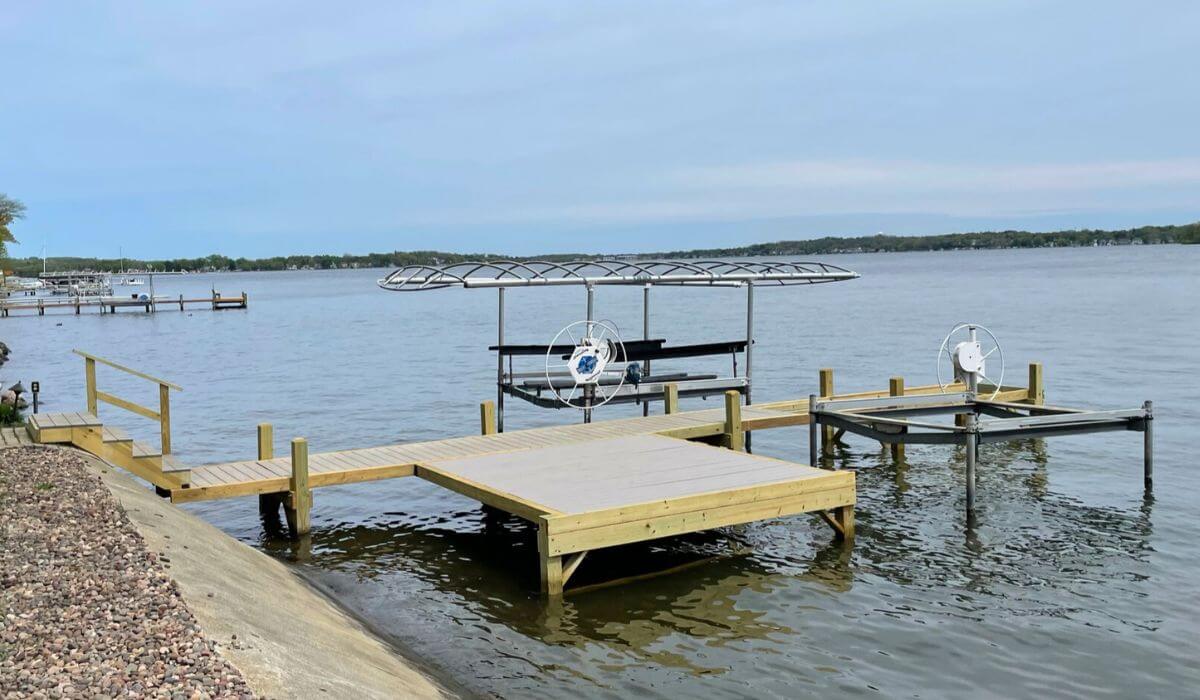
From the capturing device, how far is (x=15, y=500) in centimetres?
896

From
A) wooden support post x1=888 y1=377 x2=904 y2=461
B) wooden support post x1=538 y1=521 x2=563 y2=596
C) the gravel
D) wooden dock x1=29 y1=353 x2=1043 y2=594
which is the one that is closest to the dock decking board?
wooden dock x1=29 y1=353 x2=1043 y2=594

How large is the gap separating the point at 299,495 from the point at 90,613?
651cm

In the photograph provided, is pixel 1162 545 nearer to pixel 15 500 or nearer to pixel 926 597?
pixel 926 597

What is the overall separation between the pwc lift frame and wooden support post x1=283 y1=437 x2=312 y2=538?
742cm

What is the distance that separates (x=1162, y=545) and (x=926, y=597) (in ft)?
13.2

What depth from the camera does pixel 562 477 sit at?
39.0 ft

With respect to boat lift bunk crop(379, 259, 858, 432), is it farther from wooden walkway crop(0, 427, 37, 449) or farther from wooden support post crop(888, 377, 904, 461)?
wooden walkway crop(0, 427, 37, 449)

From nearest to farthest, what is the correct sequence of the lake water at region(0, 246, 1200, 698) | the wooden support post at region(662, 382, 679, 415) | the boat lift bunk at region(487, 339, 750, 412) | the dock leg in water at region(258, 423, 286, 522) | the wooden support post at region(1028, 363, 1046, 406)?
the lake water at region(0, 246, 1200, 698) < the dock leg in water at region(258, 423, 286, 522) < the wooden support post at region(662, 382, 679, 415) < the boat lift bunk at region(487, 339, 750, 412) < the wooden support post at region(1028, 363, 1046, 406)

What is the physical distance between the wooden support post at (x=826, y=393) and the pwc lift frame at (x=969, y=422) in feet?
5.25

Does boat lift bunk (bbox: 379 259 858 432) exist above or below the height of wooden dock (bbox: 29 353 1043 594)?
above

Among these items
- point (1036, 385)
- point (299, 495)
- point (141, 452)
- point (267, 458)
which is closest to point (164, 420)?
point (141, 452)

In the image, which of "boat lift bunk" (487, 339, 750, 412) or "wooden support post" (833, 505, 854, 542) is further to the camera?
"boat lift bunk" (487, 339, 750, 412)

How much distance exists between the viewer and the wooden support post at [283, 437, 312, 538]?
1237cm

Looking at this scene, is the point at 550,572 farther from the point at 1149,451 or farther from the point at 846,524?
the point at 1149,451
